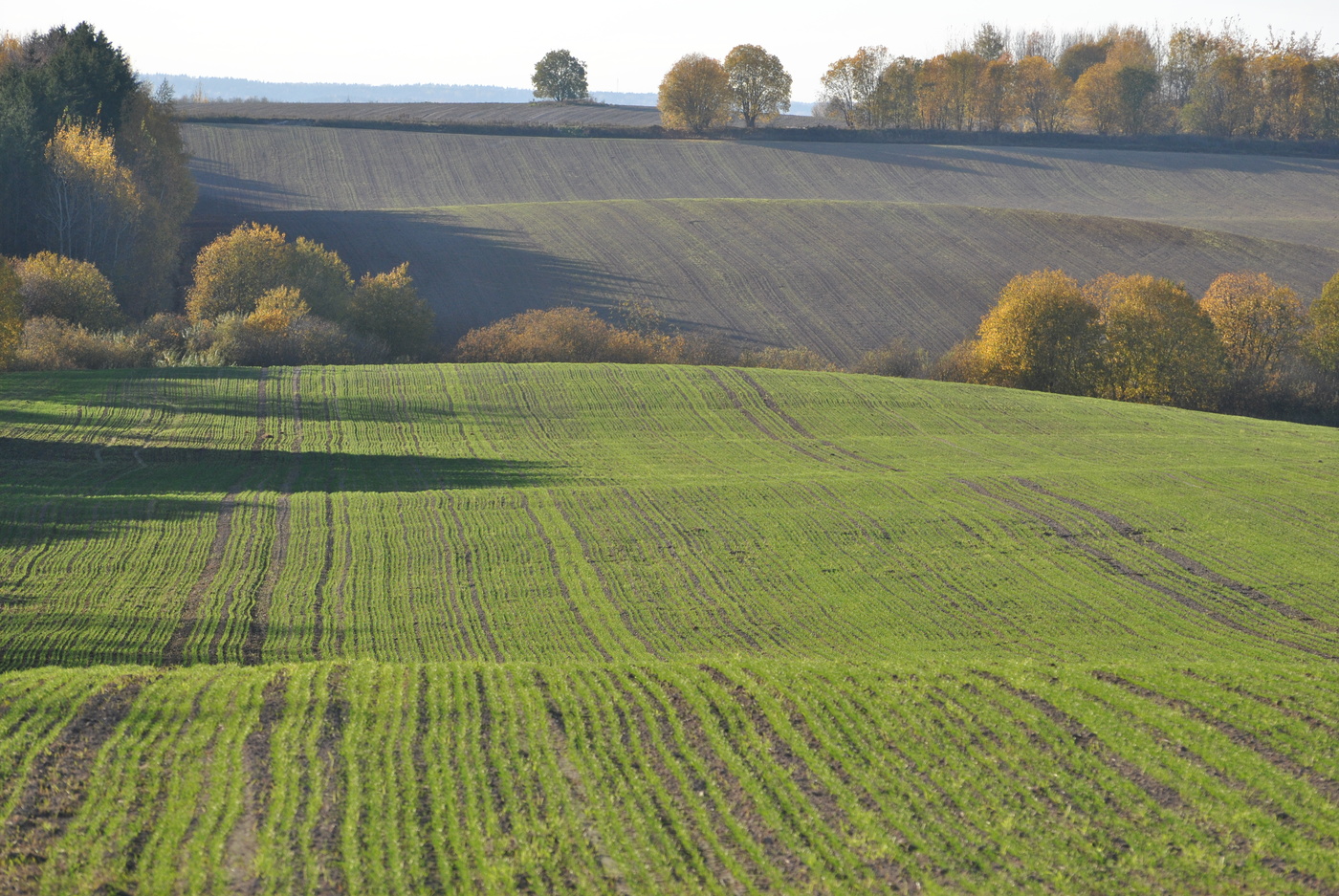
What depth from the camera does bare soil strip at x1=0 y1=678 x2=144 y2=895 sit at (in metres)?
11.3

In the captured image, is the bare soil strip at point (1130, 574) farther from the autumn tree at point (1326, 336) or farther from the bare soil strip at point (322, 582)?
the autumn tree at point (1326, 336)

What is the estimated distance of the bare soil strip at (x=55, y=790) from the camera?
36.9ft

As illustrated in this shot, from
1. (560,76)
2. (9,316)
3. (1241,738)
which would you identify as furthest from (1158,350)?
(560,76)

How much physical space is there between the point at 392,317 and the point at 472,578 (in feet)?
124

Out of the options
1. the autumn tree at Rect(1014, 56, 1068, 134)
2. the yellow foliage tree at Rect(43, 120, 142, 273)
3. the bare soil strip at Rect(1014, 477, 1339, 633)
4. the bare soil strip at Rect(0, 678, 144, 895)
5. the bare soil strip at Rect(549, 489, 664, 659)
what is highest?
the autumn tree at Rect(1014, 56, 1068, 134)

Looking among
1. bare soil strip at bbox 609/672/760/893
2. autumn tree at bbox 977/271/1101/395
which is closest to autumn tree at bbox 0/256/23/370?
bare soil strip at bbox 609/672/760/893

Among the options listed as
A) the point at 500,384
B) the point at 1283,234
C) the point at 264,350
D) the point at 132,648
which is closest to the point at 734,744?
the point at 132,648

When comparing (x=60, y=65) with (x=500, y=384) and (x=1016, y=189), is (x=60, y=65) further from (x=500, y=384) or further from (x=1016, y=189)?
(x=1016, y=189)

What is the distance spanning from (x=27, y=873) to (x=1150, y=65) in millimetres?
151046

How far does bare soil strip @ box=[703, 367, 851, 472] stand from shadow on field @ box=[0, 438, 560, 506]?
9857mm

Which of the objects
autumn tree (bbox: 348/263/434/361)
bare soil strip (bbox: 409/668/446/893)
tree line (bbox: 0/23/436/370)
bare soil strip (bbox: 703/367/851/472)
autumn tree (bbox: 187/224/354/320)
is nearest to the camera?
bare soil strip (bbox: 409/668/446/893)

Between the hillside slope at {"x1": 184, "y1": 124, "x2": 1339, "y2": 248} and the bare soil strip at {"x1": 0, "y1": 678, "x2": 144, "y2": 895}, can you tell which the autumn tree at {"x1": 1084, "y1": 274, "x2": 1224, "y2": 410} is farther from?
the bare soil strip at {"x1": 0, "y1": 678, "x2": 144, "y2": 895}

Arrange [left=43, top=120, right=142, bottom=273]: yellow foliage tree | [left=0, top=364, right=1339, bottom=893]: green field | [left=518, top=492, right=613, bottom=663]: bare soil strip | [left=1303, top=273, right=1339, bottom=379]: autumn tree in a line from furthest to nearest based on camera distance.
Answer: [left=43, top=120, right=142, bottom=273]: yellow foliage tree < [left=1303, top=273, right=1339, bottom=379]: autumn tree < [left=518, top=492, right=613, bottom=663]: bare soil strip < [left=0, top=364, right=1339, bottom=893]: green field

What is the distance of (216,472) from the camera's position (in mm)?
33594
